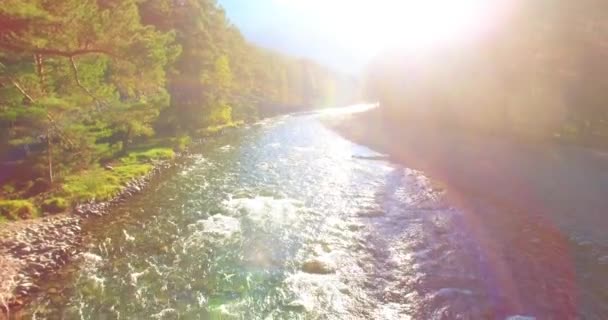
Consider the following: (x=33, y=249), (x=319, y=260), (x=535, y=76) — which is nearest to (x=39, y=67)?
(x=33, y=249)

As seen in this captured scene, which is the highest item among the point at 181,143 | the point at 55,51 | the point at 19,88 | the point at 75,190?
the point at 55,51

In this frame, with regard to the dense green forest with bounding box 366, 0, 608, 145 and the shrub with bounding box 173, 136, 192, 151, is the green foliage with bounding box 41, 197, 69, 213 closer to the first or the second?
the shrub with bounding box 173, 136, 192, 151

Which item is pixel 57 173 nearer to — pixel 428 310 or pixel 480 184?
pixel 428 310

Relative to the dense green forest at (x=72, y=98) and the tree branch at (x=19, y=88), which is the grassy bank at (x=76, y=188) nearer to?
the dense green forest at (x=72, y=98)

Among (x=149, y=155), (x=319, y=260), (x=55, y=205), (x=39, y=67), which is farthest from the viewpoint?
(x=149, y=155)

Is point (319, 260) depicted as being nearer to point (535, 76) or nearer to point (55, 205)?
point (55, 205)

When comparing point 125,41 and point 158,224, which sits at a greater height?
point 125,41

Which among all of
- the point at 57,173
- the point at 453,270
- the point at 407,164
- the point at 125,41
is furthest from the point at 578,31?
the point at 57,173
